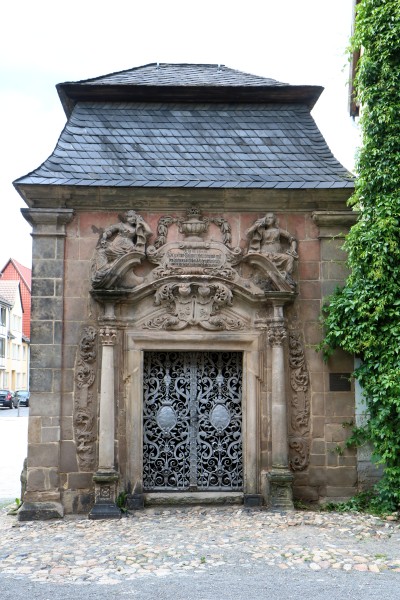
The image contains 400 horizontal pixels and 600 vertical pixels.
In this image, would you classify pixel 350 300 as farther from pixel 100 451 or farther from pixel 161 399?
pixel 100 451

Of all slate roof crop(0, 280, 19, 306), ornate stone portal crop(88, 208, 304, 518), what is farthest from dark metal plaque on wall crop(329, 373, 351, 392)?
slate roof crop(0, 280, 19, 306)

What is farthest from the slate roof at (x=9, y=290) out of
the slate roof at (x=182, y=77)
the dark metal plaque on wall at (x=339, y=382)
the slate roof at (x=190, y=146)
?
the dark metal plaque on wall at (x=339, y=382)

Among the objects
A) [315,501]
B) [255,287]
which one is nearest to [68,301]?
[255,287]

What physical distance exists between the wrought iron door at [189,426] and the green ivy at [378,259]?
157cm

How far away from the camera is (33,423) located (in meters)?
8.31

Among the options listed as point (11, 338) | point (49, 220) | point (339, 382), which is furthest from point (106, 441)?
point (11, 338)

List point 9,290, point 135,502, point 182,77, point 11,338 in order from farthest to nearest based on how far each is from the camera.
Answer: point 9,290, point 11,338, point 182,77, point 135,502

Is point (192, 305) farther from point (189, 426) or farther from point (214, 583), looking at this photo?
point (214, 583)

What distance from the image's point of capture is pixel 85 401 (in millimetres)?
8414

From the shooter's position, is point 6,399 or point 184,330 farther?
point 6,399

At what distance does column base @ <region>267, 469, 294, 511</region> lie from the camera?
8117 mm

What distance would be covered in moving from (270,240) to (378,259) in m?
1.38

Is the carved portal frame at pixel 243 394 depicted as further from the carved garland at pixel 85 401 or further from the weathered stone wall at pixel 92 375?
the carved garland at pixel 85 401

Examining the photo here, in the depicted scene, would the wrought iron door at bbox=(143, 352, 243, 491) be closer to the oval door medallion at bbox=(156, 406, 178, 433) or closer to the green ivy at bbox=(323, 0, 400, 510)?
the oval door medallion at bbox=(156, 406, 178, 433)
